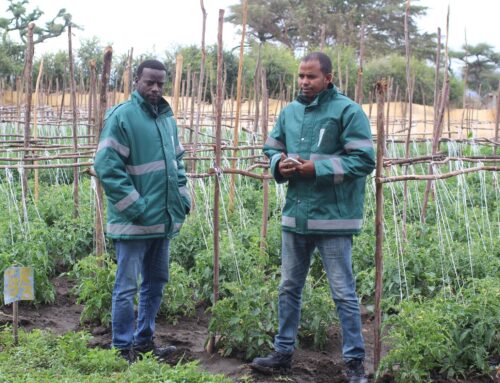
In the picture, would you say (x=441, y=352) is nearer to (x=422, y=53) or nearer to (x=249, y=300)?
(x=249, y=300)

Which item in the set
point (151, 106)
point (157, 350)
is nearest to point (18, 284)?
point (157, 350)

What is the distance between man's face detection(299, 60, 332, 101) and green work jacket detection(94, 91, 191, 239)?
2.89 ft

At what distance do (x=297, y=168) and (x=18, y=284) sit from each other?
184cm

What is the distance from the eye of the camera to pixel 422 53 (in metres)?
33.2

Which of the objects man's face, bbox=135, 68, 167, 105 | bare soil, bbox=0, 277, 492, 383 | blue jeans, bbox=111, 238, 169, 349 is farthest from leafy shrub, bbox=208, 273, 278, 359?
man's face, bbox=135, 68, 167, 105

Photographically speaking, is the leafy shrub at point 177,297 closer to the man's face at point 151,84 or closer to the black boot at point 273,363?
the black boot at point 273,363

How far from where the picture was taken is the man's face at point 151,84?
3.85 meters

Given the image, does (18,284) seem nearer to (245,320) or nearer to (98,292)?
(98,292)

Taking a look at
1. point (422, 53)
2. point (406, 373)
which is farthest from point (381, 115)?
point (422, 53)

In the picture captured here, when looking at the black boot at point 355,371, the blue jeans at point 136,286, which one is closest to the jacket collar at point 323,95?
the blue jeans at point 136,286

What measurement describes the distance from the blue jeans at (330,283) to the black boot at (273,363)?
4 cm

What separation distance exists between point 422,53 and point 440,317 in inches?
1233

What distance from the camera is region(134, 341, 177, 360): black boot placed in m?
4.05

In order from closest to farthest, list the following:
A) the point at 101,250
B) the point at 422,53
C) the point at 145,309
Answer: the point at 145,309
the point at 101,250
the point at 422,53
